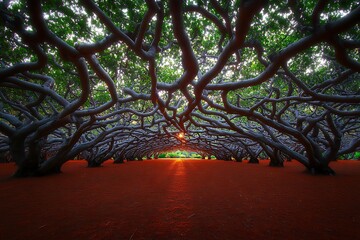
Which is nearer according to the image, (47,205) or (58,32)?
(47,205)

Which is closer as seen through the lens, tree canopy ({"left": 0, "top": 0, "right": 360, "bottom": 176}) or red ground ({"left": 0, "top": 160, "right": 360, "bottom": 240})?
red ground ({"left": 0, "top": 160, "right": 360, "bottom": 240})

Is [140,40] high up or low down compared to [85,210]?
up

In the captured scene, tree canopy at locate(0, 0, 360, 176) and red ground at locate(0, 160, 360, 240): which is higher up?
tree canopy at locate(0, 0, 360, 176)

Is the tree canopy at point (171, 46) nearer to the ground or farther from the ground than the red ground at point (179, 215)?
farther from the ground

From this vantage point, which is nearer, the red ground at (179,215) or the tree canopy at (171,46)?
the red ground at (179,215)

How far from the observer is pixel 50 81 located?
6.23 m

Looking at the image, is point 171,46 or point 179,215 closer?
point 179,215

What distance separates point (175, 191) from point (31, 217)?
3.05 m

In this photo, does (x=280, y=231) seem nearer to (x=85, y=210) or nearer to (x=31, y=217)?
(x=85, y=210)

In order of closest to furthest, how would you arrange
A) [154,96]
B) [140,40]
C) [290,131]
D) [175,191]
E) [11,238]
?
Answer: [11,238] < [140,40] < [175,191] < [154,96] < [290,131]

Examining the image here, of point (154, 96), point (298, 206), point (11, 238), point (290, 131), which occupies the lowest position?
point (11, 238)

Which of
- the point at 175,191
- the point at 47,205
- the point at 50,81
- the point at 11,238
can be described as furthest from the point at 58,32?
the point at 175,191

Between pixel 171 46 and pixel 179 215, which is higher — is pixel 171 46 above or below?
above

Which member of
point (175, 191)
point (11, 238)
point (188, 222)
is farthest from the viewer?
point (175, 191)
